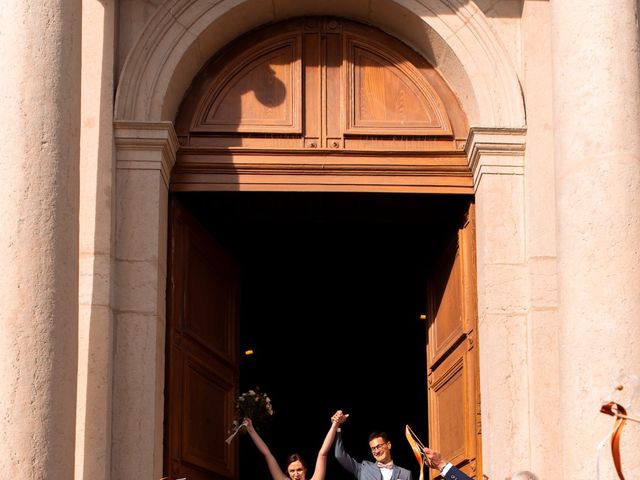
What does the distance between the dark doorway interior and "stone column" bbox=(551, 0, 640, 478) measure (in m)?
3.43

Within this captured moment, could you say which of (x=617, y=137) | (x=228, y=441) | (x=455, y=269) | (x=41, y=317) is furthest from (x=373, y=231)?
(x=41, y=317)

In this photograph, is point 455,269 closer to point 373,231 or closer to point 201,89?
point 201,89

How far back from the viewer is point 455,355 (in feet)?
39.8

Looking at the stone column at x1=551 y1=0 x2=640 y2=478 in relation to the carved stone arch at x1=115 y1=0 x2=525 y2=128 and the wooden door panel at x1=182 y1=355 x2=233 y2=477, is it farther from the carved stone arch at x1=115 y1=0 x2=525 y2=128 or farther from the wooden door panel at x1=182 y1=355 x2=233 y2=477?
the wooden door panel at x1=182 y1=355 x2=233 y2=477

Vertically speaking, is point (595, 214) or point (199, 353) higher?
point (595, 214)

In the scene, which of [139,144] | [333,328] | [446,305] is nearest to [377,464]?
[446,305]

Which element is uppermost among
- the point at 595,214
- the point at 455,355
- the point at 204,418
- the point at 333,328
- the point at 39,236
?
the point at 333,328

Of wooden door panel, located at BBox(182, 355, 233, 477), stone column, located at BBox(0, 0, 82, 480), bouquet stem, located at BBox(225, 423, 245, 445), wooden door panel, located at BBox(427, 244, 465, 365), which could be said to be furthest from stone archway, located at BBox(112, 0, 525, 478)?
stone column, located at BBox(0, 0, 82, 480)

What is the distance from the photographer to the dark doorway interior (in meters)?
16.4

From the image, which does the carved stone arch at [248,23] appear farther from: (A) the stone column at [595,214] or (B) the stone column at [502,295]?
(A) the stone column at [595,214]

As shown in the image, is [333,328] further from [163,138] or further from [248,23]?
[163,138]

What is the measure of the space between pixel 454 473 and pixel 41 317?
3.12m

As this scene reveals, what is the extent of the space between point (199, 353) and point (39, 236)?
305cm

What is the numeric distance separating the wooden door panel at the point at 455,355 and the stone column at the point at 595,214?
47.0 inches
